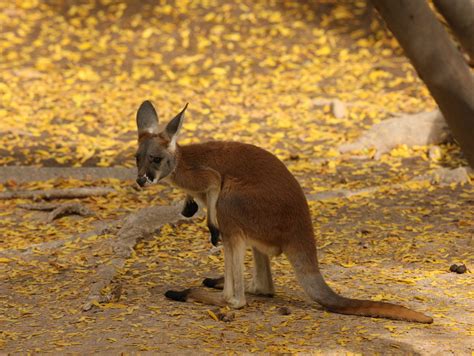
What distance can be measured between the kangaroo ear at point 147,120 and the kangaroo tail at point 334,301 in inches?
46.4

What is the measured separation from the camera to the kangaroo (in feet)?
17.7

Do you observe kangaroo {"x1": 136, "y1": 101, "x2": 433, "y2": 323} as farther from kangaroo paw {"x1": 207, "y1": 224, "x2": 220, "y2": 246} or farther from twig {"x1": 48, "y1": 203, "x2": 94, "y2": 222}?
twig {"x1": 48, "y1": 203, "x2": 94, "y2": 222}

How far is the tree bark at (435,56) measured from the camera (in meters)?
6.40

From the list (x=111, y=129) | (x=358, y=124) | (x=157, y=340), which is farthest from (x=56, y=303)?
(x=358, y=124)

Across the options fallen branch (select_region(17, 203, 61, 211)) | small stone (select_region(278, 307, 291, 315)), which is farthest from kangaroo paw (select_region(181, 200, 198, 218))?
fallen branch (select_region(17, 203, 61, 211))

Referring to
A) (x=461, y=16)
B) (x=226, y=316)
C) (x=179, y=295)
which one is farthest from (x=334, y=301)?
(x=461, y=16)

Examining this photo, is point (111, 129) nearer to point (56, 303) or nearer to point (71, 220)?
point (71, 220)

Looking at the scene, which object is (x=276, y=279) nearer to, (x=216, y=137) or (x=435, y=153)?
(x=435, y=153)

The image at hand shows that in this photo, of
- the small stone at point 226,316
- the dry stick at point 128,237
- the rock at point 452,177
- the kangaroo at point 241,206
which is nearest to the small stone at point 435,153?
the rock at point 452,177

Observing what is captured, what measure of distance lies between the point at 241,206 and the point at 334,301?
0.78 m

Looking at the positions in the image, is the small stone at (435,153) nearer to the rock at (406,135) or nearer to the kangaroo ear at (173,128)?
the rock at (406,135)

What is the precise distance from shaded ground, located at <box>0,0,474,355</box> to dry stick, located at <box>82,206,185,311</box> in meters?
0.08

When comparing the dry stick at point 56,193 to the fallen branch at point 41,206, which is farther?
the dry stick at point 56,193

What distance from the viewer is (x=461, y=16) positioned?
22.1 feet
